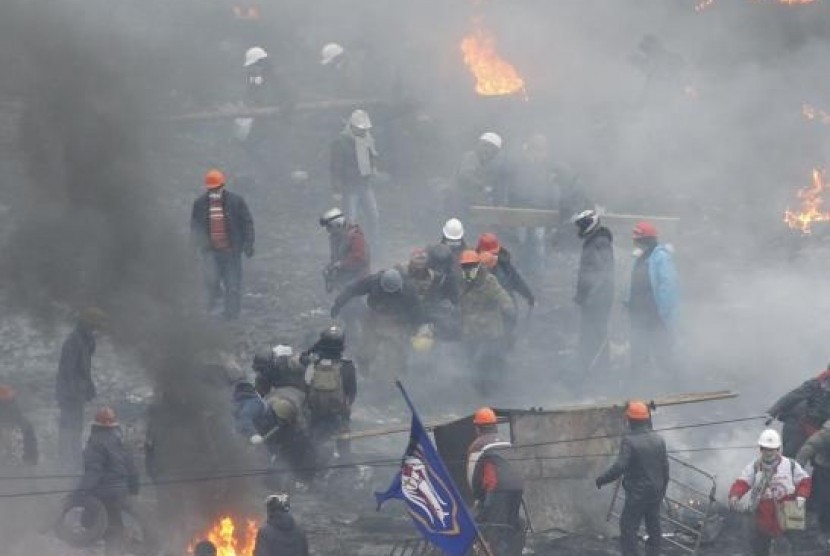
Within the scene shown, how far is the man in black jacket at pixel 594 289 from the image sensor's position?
16.4 meters

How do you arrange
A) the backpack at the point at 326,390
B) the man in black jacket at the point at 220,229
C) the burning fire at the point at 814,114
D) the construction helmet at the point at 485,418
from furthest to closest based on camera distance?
1. the burning fire at the point at 814,114
2. the man in black jacket at the point at 220,229
3. the backpack at the point at 326,390
4. the construction helmet at the point at 485,418

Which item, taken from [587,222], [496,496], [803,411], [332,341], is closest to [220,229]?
[332,341]

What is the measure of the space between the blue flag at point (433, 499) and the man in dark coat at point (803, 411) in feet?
12.1

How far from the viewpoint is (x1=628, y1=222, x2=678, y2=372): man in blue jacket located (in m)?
16.2

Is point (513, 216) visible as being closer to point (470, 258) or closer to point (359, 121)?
point (359, 121)

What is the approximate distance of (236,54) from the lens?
2578cm

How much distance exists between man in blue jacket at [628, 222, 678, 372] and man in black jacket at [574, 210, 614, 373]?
0.93 feet

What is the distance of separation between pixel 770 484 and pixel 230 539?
4.47 metres

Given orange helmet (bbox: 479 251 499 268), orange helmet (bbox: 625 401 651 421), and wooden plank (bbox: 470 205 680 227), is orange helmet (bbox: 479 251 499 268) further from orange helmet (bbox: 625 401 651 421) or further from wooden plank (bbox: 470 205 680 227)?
orange helmet (bbox: 625 401 651 421)

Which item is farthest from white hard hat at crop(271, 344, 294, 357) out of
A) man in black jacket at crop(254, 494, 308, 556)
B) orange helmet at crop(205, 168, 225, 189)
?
orange helmet at crop(205, 168, 225, 189)

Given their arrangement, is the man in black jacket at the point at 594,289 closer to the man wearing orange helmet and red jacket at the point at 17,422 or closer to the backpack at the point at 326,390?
the backpack at the point at 326,390

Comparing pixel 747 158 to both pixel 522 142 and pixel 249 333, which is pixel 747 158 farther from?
pixel 249 333

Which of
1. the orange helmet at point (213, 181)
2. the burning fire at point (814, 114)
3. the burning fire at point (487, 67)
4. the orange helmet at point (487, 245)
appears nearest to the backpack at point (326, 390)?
the orange helmet at point (487, 245)

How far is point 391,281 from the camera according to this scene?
1587cm
